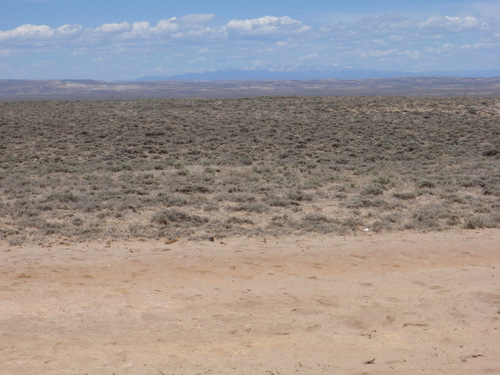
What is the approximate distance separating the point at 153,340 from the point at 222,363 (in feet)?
3.54

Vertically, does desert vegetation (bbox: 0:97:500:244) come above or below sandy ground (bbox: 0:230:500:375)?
above

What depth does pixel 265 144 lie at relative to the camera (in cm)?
2775

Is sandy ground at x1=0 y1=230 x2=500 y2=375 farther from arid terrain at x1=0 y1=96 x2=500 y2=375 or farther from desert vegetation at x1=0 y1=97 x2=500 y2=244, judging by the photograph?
desert vegetation at x1=0 y1=97 x2=500 y2=244

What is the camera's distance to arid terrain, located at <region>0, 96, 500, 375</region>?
6.57 metres

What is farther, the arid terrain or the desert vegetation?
the desert vegetation

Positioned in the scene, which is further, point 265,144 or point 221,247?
point 265,144

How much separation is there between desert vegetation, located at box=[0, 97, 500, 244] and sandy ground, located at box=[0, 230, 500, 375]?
1.49 m

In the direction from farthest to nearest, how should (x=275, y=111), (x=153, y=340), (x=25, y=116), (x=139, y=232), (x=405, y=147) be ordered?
(x=275, y=111), (x=25, y=116), (x=405, y=147), (x=139, y=232), (x=153, y=340)

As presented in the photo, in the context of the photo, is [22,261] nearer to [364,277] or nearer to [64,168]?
[364,277]

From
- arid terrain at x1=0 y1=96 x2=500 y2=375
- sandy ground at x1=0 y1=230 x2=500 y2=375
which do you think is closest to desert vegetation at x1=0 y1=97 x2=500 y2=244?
arid terrain at x1=0 y1=96 x2=500 y2=375

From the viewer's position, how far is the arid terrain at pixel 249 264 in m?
6.57

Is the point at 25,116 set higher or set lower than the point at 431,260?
higher

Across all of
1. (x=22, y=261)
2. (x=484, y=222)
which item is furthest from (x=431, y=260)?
(x=22, y=261)

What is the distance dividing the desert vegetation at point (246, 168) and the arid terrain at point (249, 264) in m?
0.10
